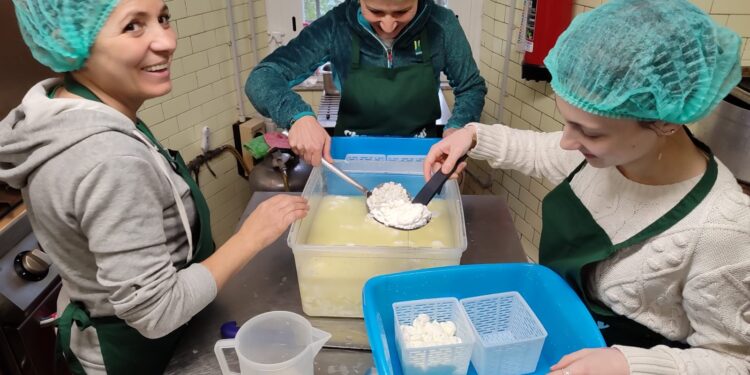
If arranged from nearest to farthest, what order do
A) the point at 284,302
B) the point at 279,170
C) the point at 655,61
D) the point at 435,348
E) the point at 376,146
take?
the point at 655,61 → the point at 435,348 → the point at 284,302 → the point at 376,146 → the point at 279,170

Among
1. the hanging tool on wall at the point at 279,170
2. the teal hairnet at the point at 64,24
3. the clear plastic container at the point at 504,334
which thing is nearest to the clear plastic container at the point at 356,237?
the clear plastic container at the point at 504,334

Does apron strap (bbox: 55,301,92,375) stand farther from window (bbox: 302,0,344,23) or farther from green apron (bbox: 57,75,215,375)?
window (bbox: 302,0,344,23)

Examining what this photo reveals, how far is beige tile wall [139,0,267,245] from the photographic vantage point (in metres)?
2.38

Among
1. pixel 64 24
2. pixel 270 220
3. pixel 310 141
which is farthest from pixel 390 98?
pixel 64 24

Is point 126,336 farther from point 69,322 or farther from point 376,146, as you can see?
point 376,146

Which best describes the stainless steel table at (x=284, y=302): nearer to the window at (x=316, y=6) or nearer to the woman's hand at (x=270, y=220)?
the woman's hand at (x=270, y=220)

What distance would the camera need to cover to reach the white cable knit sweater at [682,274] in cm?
80

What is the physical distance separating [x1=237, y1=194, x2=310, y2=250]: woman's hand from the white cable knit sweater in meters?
0.62

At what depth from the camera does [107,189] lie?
2.49ft

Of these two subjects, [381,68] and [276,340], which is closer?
[276,340]

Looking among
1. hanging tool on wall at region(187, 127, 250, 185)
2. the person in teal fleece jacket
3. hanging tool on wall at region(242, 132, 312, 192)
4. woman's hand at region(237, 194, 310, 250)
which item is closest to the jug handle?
woman's hand at region(237, 194, 310, 250)

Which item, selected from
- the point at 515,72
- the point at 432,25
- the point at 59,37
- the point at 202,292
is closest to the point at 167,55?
the point at 59,37

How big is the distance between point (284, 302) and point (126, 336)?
0.33m

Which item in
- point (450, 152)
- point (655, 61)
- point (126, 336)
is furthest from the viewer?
point (450, 152)
